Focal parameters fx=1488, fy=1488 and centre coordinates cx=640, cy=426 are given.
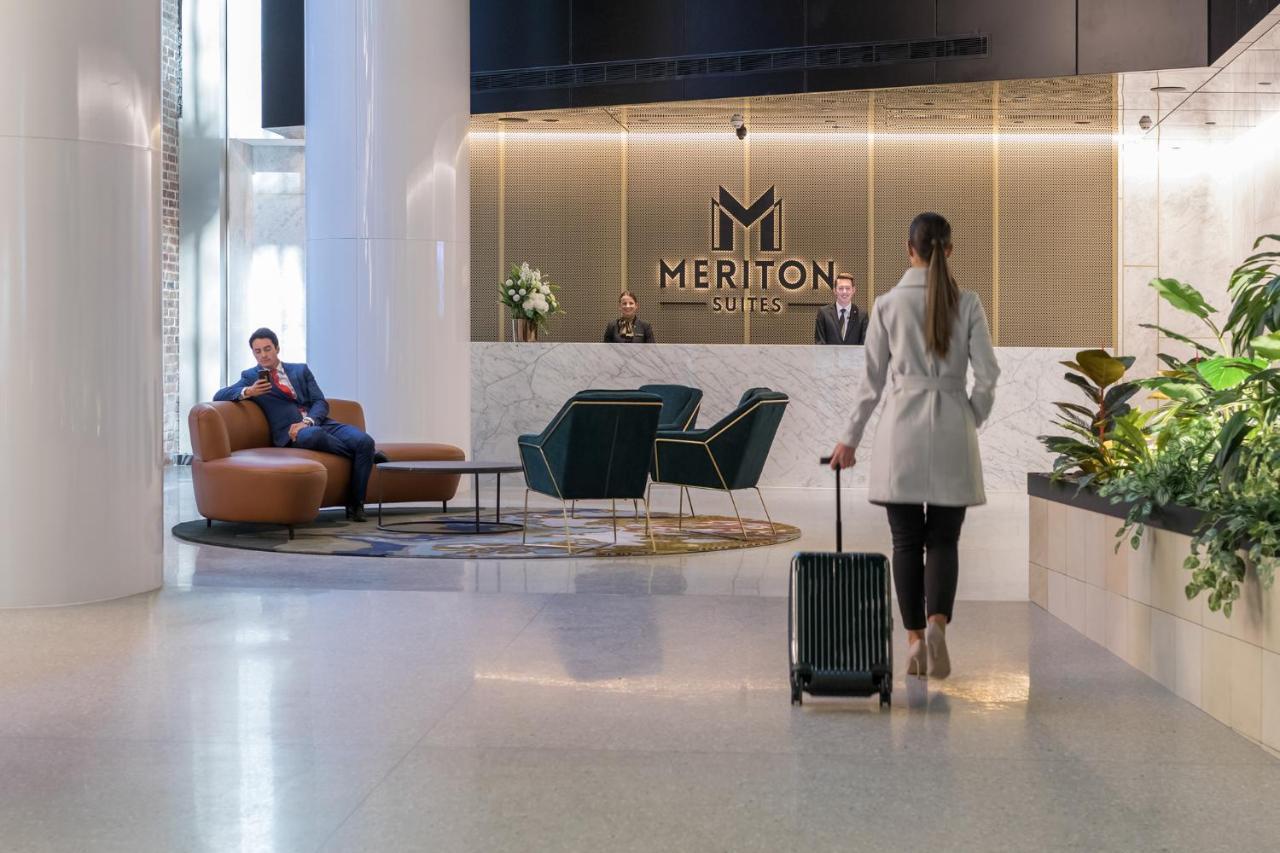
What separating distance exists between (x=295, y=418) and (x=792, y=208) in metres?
7.41

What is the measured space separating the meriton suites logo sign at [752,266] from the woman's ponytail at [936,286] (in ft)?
36.6

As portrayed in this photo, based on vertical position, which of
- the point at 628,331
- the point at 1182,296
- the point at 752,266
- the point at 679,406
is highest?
the point at 752,266

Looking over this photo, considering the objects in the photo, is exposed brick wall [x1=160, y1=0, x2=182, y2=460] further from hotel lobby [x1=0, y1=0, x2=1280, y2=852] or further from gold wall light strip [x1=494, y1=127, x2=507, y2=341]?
gold wall light strip [x1=494, y1=127, x2=507, y2=341]

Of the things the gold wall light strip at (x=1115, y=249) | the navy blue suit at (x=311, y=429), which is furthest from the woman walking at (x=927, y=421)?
the gold wall light strip at (x=1115, y=249)

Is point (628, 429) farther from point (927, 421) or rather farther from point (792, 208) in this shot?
point (792, 208)

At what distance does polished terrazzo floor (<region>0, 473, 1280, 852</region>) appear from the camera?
10.8ft

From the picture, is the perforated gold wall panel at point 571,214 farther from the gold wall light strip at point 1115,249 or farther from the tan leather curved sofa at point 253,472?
the tan leather curved sofa at point 253,472

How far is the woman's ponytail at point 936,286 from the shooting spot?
15.5 feet

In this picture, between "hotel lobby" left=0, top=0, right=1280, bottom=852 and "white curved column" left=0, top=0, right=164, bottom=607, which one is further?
"white curved column" left=0, top=0, right=164, bottom=607

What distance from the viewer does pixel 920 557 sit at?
4.88 meters

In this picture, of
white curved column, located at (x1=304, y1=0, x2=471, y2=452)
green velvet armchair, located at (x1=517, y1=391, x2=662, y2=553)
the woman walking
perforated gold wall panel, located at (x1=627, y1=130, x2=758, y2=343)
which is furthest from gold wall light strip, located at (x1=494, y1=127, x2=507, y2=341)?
the woman walking

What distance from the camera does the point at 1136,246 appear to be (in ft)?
48.9

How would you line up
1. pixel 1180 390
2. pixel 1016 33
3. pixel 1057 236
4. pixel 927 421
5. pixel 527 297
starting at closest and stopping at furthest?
pixel 927 421 < pixel 1180 390 < pixel 1016 33 < pixel 527 297 < pixel 1057 236

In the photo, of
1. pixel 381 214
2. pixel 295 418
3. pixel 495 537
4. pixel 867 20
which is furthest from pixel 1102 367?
pixel 867 20
